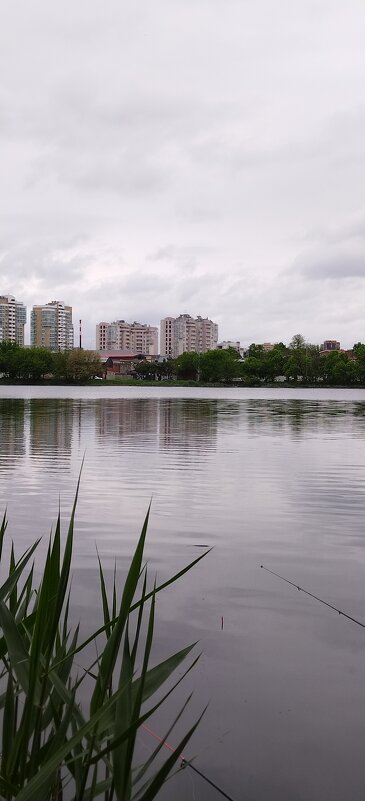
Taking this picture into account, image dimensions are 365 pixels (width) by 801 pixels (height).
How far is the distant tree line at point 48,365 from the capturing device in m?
152

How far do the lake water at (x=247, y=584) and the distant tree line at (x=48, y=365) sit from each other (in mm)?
136156

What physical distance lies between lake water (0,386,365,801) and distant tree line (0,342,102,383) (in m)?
136

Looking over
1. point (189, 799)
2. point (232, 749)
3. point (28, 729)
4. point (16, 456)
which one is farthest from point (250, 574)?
point (16, 456)

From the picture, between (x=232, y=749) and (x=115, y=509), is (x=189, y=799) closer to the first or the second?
(x=232, y=749)

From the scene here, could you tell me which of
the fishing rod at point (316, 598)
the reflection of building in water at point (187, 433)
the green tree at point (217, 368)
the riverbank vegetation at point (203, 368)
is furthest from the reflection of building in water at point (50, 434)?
the green tree at point (217, 368)

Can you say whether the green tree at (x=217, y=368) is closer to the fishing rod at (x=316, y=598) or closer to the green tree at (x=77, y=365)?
the green tree at (x=77, y=365)

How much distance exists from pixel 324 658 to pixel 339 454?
13159mm

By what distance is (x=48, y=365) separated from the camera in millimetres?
160125

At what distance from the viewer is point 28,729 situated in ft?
6.61

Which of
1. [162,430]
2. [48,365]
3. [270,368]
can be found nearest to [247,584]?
[162,430]

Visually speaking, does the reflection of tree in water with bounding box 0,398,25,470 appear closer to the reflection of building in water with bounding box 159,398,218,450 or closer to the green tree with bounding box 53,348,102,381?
the reflection of building in water with bounding box 159,398,218,450

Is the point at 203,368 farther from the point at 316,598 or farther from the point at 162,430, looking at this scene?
the point at 316,598

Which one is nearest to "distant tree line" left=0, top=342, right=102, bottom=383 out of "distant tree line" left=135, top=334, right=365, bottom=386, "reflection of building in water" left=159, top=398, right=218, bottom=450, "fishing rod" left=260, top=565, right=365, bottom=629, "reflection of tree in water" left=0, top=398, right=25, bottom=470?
"distant tree line" left=135, top=334, right=365, bottom=386

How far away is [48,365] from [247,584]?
157 meters
